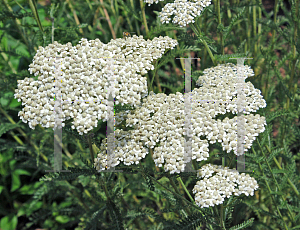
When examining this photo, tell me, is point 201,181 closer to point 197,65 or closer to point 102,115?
point 102,115

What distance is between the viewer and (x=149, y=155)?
10.1 feet

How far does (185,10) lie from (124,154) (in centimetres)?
109

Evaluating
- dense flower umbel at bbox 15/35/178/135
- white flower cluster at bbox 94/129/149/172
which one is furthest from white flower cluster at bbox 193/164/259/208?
dense flower umbel at bbox 15/35/178/135

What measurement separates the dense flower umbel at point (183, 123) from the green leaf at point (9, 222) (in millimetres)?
2160

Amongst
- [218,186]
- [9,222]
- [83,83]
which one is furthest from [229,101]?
[9,222]

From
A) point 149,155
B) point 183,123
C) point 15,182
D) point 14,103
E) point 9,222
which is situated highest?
point 183,123

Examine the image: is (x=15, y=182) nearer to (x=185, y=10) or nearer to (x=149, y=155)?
(x=149, y=155)

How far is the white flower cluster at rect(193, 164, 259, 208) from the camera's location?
1.63m

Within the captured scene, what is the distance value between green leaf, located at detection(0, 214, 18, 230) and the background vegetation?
1cm

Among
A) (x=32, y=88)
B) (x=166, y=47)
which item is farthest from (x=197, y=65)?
(x=32, y=88)

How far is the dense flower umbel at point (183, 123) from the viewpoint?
172cm

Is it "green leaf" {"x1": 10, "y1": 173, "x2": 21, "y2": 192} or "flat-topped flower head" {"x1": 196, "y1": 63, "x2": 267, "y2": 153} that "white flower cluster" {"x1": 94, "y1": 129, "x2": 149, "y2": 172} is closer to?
"flat-topped flower head" {"x1": 196, "y1": 63, "x2": 267, "y2": 153}

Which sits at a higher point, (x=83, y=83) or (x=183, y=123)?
(x=83, y=83)

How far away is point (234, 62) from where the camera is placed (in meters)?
2.24
